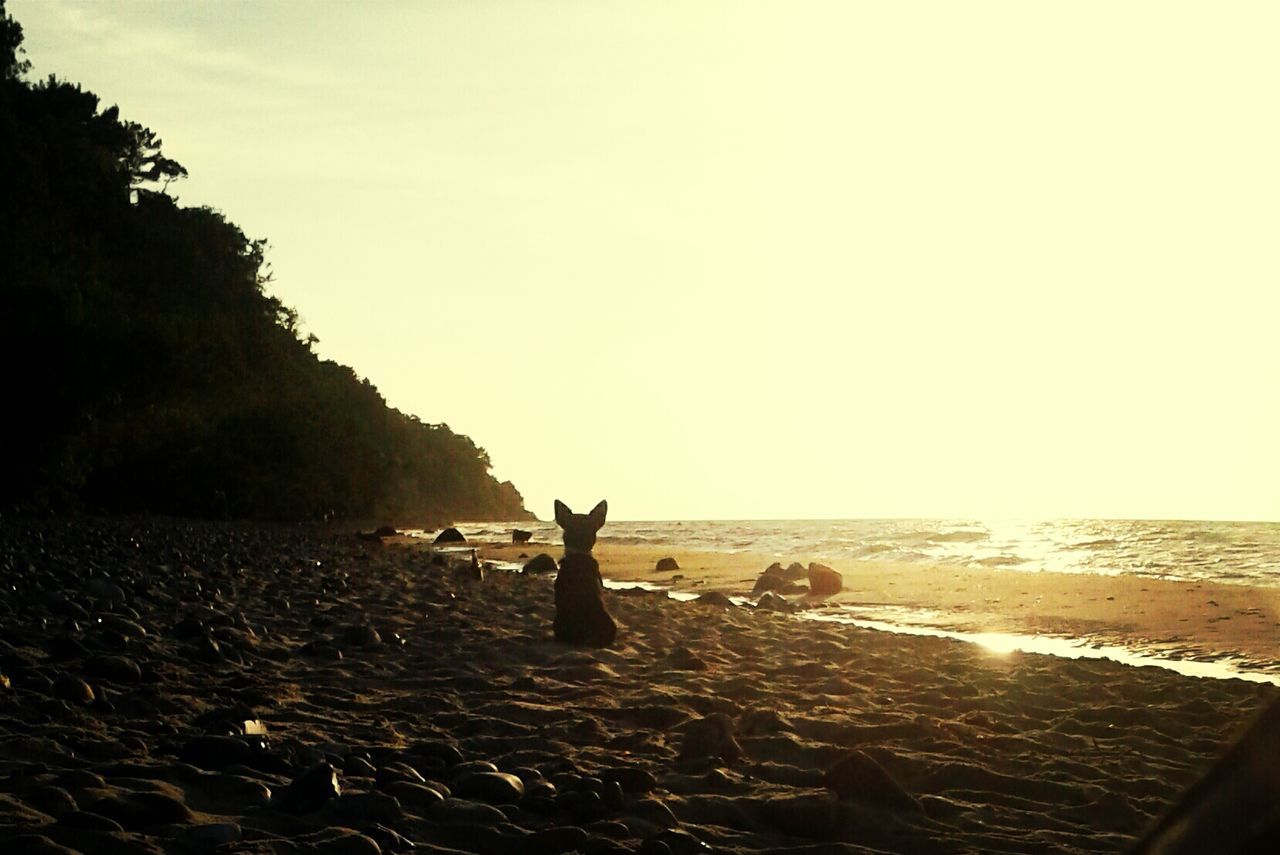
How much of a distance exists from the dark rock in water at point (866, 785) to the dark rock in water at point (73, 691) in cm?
377

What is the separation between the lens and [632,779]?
5.18 metres

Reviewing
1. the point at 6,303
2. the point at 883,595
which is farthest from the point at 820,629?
the point at 6,303

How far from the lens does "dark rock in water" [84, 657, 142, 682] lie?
6742 mm

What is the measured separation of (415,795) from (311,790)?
44 cm

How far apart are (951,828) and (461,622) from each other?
7270mm

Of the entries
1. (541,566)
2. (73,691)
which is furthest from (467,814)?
(541,566)

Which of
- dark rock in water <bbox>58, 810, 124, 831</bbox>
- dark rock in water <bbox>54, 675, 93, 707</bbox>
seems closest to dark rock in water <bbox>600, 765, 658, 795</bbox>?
dark rock in water <bbox>58, 810, 124, 831</bbox>

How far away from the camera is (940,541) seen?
121 ft

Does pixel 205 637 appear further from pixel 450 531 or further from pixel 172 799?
pixel 450 531

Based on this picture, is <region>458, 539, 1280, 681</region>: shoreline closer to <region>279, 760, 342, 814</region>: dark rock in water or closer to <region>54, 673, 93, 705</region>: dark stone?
<region>279, 760, 342, 814</region>: dark rock in water

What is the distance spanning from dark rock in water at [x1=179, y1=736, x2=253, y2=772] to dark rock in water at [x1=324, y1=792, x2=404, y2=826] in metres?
0.74

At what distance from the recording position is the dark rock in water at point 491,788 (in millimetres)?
4848

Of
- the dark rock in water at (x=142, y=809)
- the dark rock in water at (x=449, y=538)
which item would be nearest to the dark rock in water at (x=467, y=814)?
the dark rock in water at (x=142, y=809)

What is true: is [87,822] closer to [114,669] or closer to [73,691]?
[73,691]
